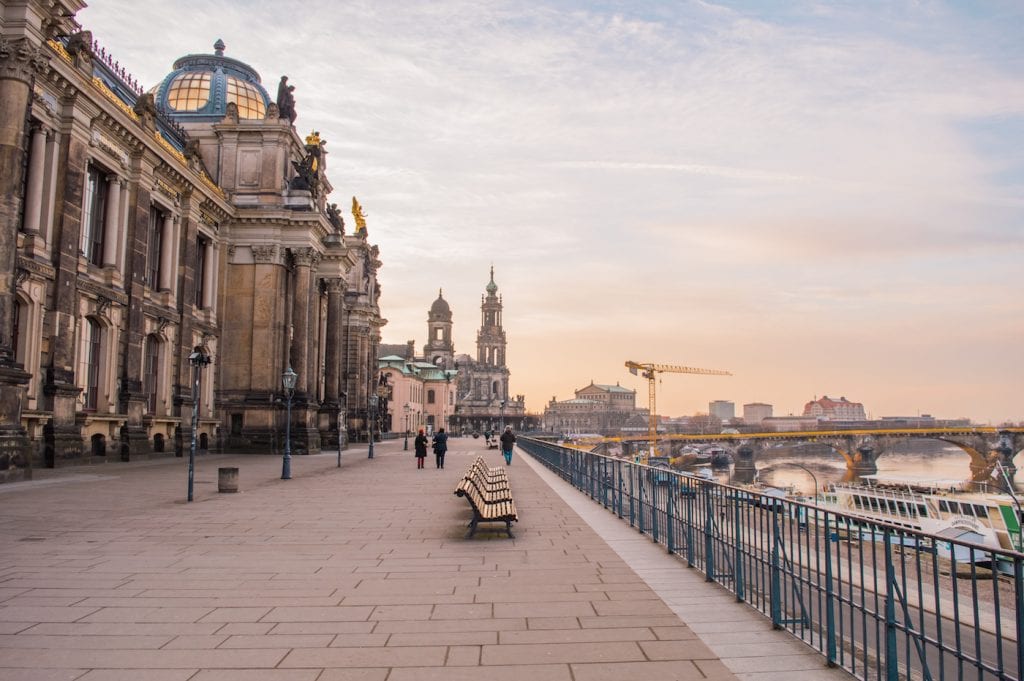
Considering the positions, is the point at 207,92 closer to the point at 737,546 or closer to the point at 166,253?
the point at 166,253

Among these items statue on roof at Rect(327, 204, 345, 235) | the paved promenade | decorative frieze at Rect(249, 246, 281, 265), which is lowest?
the paved promenade

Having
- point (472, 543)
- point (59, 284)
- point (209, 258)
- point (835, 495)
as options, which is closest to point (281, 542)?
point (472, 543)

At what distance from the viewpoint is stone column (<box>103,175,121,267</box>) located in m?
29.5

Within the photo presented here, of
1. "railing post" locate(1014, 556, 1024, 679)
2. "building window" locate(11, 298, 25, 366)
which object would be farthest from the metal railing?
"building window" locate(11, 298, 25, 366)

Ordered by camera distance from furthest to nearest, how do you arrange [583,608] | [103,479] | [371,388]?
[371,388] → [103,479] → [583,608]

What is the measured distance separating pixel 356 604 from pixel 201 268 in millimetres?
35731

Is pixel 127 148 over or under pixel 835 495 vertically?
over

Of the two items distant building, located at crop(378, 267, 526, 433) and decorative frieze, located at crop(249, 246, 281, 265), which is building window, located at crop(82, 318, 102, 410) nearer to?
decorative frieze, located at crop(249, 246, 281, 265)

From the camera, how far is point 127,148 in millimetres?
30500

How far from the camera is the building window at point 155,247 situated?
34.2 meters

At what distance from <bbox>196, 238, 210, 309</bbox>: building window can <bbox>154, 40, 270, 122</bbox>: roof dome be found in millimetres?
9164

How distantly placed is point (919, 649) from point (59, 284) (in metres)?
26.5

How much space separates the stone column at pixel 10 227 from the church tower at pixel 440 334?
15766cm

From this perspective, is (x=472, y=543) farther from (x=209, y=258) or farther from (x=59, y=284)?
(x=209, y=258)
